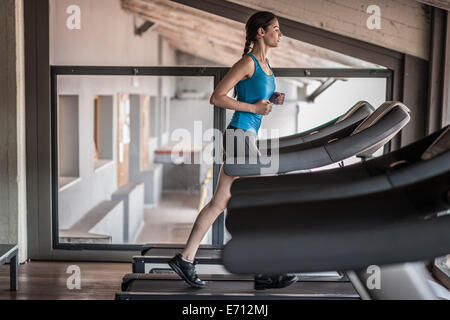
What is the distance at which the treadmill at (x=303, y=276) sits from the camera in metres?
2.81

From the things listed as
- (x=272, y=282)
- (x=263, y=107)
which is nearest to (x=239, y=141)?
(x=263, y=107)

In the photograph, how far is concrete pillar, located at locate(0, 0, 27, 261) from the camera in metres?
3.89

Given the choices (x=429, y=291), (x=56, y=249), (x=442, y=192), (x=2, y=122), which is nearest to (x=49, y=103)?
(x=2, y=122)

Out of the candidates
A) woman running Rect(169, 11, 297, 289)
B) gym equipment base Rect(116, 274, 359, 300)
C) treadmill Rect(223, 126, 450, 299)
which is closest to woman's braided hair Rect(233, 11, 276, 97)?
woman running Rect(169, 11, 297, 289)

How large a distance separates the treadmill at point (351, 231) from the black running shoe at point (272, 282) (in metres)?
1.44

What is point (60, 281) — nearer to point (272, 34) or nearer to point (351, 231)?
point (272, 34)

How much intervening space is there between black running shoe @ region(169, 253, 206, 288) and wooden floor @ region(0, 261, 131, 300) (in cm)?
85

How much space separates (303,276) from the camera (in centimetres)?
304

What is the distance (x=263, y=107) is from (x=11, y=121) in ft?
7.48

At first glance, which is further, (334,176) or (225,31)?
(225,31)

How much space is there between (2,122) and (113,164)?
11.0 feet

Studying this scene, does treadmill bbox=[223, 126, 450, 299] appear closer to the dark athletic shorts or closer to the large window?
the dark athletic shorts

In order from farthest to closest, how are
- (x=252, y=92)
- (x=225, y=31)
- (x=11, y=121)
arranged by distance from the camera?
1. (x=225, y=31)
2. (x=11, y=121)
3. (x=252, y=92)

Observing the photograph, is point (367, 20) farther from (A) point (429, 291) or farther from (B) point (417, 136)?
(A) point (429, 291)
